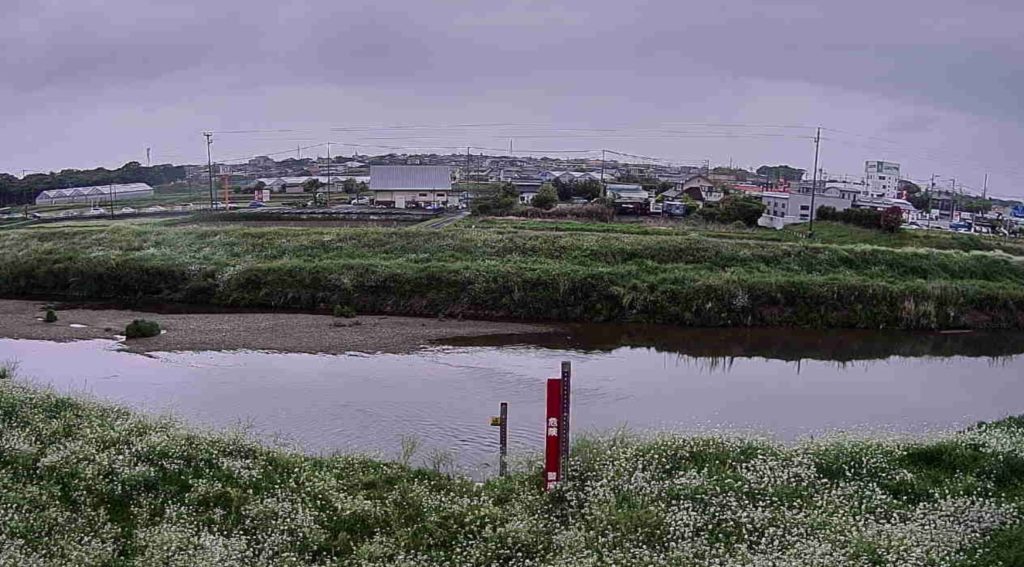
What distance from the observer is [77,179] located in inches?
2539

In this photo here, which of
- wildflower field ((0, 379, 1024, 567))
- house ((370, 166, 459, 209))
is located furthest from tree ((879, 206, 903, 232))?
wildflower field ((0, 379, 1024, 567))

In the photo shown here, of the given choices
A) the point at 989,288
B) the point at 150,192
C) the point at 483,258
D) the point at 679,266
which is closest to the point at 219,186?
the point at 150,192

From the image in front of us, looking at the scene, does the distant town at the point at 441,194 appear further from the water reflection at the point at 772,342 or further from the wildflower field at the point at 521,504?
the wildflower field at the point at 521,504

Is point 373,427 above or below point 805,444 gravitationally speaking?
below

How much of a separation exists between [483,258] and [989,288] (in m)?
16.0

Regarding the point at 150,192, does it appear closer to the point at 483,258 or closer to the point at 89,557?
the point at 483,258

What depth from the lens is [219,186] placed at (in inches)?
2542

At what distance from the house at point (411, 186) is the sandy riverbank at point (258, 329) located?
27743 mm

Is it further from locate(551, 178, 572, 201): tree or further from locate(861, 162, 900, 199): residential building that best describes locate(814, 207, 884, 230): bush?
locate(861, 162, 900, 199): residential building

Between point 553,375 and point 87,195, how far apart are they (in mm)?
50138

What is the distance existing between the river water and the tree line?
4365 cm

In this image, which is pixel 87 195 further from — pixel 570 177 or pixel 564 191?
pixel 570 177

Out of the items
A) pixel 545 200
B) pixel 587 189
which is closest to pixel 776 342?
pixel 545 200

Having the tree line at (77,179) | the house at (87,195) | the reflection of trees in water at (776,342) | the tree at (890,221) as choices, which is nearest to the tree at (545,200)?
the tree at (890,221)
